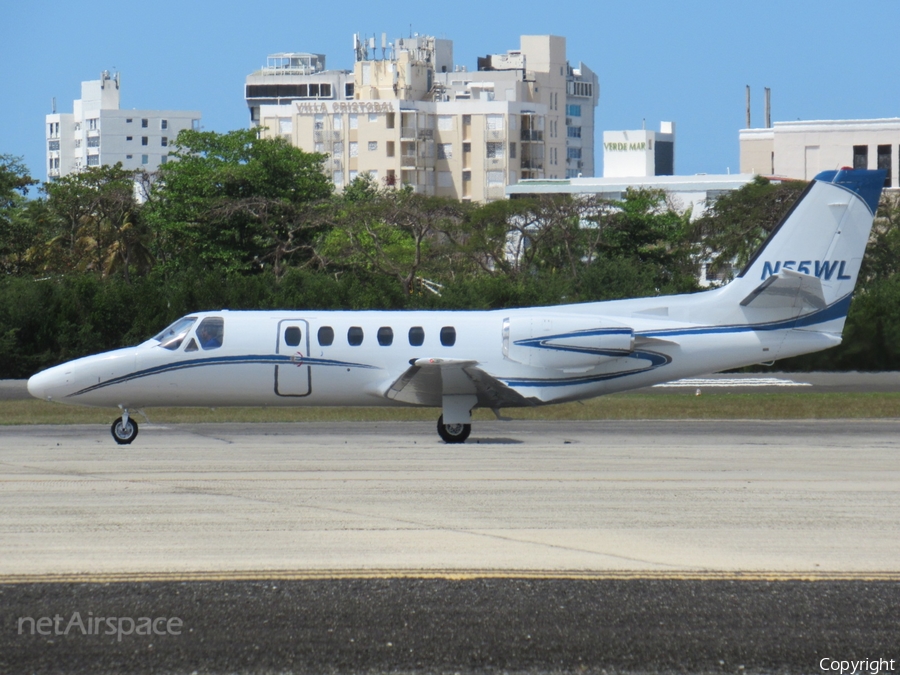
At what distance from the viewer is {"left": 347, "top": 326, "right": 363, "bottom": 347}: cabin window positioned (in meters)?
20.3

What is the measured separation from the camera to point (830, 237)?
2072cm

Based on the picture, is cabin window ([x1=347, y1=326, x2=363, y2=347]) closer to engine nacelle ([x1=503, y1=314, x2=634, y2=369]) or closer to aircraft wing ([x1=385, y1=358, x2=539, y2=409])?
aircraft wing ([x1=385, y1=358, x2=539, y2=409])

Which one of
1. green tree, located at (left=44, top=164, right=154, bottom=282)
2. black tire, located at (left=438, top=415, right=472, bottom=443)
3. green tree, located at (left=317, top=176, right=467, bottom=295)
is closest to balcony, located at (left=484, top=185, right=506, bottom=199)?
green tree, located at (left=44, top=164, right=154, bottom=282)

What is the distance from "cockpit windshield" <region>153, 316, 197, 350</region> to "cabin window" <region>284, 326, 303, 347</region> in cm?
165

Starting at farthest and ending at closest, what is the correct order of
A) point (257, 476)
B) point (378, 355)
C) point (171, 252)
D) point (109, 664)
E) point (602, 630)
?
point (171, 252) → point (378, 355) → point (257, 476) → point (602, 630) → point (109, 664)

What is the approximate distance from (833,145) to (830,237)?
93.8m

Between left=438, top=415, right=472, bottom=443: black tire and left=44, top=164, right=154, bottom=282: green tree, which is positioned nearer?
left=438, top=415, right=472, bottom=443: black tire

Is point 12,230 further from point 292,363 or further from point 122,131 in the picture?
point 122,131

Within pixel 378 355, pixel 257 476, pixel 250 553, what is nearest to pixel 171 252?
pixel 378 355

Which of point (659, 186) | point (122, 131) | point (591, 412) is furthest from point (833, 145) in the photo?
point (122, 131)

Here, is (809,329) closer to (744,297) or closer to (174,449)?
(744,297)

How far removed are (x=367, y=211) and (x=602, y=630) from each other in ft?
126

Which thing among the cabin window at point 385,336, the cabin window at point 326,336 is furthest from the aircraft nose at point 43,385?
the cabin window at point 385,336

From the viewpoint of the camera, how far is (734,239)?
50.1 metres
